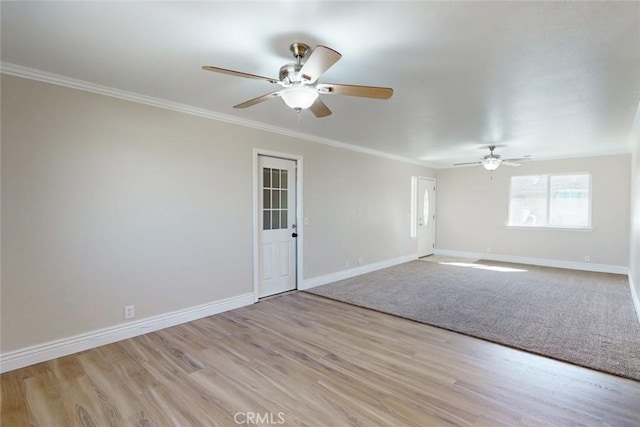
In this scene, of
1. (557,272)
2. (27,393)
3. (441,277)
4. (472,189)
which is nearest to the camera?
(27,393)

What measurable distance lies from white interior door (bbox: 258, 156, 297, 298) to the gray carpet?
63 centimetres

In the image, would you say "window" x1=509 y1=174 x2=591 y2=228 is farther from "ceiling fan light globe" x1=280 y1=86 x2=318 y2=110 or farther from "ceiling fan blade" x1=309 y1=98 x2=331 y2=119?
"ceiling fan light globe" x1=280 y1=86 x2=318 y2=110

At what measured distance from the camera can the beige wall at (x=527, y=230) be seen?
606cm

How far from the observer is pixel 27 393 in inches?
87.0

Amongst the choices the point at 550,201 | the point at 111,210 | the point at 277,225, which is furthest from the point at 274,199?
the point at 550,201

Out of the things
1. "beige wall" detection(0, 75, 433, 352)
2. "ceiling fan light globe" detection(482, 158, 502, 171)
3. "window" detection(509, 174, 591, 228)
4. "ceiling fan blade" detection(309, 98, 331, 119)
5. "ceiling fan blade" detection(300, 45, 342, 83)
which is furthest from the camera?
"window" detection(509, 174, 591, 228)

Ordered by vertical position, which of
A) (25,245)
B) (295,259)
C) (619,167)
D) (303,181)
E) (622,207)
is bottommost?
(295,259)

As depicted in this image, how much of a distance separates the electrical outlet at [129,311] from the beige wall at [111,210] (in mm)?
58

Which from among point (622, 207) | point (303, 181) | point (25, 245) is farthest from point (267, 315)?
point (622, 207)

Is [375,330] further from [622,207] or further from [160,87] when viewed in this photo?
[622,207]

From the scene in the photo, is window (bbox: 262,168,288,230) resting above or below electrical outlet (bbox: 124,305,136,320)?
above

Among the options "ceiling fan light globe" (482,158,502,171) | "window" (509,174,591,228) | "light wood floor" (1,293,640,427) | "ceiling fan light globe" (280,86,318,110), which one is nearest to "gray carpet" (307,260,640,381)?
"light wood floor" (1,293,640,427)

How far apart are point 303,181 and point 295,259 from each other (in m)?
1.24

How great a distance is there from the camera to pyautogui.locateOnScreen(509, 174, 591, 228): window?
21.2ft
